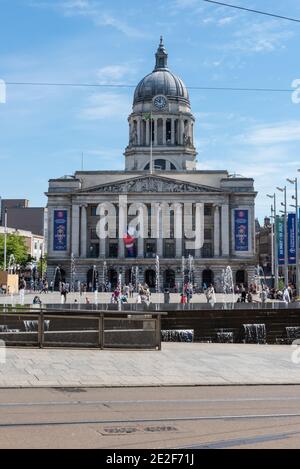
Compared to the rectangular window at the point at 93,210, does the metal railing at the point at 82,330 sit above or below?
below

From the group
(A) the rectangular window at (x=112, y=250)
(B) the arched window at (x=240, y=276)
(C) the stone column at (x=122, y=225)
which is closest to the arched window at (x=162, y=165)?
(C) the stone column at (x=122, y=225)

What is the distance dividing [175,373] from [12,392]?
4789mm

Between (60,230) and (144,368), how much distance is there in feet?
331

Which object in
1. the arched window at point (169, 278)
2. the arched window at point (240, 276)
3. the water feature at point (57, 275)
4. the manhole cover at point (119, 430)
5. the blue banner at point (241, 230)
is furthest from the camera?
the water feature at point (57, 275)

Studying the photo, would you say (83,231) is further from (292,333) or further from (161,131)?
(292,333)

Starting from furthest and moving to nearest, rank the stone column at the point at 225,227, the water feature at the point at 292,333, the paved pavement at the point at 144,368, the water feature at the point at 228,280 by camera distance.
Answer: the stone column at the point at 225,227 → the water feature at the point at 228,280 → the water feature at the point at 292,333 → the paved pavement at the point at 144,368

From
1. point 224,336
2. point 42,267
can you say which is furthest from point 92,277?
point 224,336

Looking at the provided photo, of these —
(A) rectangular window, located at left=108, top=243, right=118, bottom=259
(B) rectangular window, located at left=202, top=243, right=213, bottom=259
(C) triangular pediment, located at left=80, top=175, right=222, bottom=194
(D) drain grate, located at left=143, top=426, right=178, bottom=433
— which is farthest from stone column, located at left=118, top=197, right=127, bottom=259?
(D) drain grate, located at left=143, top=426, right=178, bottom=433

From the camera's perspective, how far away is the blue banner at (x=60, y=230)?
116125 millimetres

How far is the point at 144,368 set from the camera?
17.9m

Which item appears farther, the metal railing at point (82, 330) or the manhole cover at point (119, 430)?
the metal railing at point (82, 330)

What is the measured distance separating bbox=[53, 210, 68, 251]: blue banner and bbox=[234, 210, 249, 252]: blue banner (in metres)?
27.7

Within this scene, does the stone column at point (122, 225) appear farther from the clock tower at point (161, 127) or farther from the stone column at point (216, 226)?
the clock tower at point (161, 127)

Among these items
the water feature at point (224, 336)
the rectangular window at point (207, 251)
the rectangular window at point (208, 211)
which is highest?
the rectangular window at point (208, 211)
